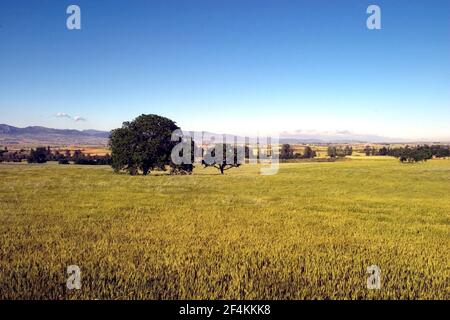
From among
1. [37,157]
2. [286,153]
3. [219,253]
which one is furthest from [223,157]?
[219,253]

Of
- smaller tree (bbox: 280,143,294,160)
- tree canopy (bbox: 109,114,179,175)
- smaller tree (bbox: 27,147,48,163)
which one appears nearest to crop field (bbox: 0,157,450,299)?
tree canopy (bbox: 109,114,179,175)

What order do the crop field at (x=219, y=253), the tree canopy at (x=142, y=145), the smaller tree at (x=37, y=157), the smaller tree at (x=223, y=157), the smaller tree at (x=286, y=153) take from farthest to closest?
the smaller tree at (x=286, y=153), the smaller tree at (x=37, y=157), the smaller tree at (x=223, y=157), the tree canopy at (x=142, y=145), the crop field at (x=219, y=253)

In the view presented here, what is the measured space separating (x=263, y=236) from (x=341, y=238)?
255 cm

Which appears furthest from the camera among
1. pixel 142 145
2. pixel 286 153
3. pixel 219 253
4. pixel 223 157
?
pixel 286 153

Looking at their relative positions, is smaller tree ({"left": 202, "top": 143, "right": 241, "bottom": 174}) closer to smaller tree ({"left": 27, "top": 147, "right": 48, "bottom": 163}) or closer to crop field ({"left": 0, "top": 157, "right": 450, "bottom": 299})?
smaller tree ({"left": 27, "top": 147, "right": 48, "bottom": 163})

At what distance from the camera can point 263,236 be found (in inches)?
435

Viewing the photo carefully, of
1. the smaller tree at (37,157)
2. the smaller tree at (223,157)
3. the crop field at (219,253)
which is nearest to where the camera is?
the crop field at (219,253)

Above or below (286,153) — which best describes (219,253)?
below

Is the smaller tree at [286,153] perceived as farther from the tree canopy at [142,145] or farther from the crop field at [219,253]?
the crop field at [219,253]

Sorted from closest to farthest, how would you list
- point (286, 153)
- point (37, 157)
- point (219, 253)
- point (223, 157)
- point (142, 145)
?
point (219, 253) < point (142, 145) < point (223, 157) < point (37, 157) < point (286, 153)

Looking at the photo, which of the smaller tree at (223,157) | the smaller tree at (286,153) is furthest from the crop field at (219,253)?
the smaller tree at (286,153)

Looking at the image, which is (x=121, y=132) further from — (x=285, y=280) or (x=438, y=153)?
(x=438, y=153)

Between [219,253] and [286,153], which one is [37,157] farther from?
[219,253]

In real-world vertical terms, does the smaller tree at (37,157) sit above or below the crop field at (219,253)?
above
